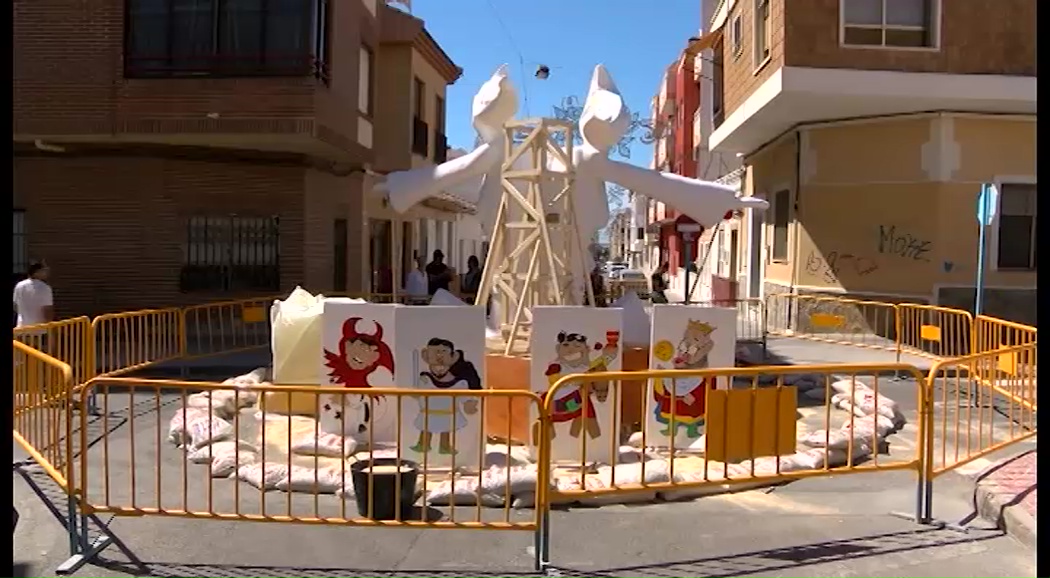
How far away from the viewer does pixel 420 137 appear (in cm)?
2334

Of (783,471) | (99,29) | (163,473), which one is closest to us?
(783,471)

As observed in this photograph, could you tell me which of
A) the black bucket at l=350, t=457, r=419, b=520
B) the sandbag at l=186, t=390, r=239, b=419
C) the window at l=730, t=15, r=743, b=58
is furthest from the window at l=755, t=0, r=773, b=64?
the black bucket at l=350, t=457, r=419, b=520

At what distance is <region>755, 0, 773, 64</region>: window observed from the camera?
52.5ft

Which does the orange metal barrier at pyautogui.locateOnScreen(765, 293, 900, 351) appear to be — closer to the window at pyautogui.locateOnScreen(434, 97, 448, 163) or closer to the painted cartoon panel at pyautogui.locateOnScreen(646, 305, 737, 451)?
the painted cartoon panel at pyautogui.locateOnScreen(646, 305, 737, 451)

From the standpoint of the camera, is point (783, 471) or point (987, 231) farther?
point (987, 231)

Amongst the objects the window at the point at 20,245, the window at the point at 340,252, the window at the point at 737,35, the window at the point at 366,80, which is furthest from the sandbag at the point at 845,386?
the window at the point at 20,245

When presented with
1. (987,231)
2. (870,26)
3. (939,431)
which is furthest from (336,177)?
(939,431)

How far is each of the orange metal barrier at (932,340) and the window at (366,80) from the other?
1088 cm

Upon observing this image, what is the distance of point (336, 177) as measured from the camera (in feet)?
61.2

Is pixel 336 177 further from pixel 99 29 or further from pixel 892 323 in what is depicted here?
pixel 892 323

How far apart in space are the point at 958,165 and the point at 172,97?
12.0 meters

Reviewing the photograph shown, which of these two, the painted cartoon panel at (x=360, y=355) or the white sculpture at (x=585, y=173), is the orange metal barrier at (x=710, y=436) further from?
the white sculpture at (x=585, y=173)

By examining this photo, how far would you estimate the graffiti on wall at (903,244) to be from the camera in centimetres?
1532

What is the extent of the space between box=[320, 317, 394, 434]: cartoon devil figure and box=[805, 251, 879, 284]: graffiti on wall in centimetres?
1058
